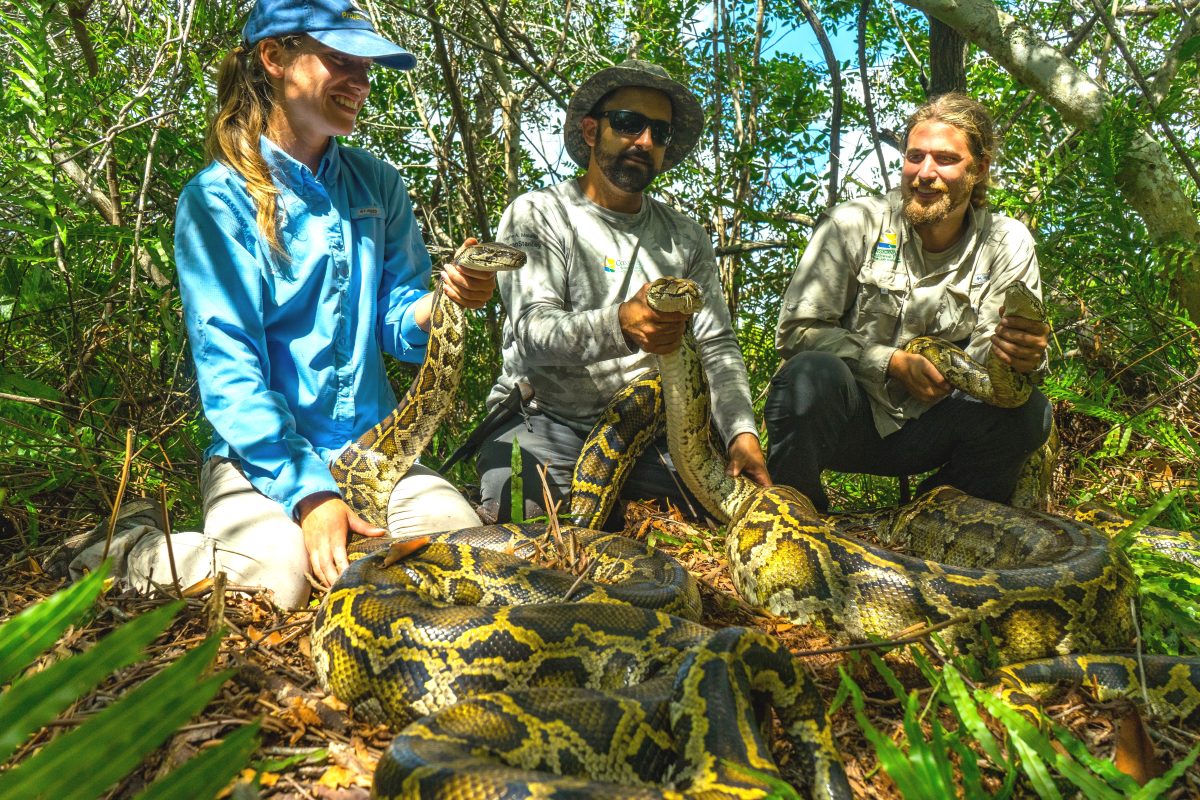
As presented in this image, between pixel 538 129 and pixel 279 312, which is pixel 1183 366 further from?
pixel 538 129

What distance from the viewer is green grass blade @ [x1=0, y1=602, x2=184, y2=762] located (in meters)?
1.25

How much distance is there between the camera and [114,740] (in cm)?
125

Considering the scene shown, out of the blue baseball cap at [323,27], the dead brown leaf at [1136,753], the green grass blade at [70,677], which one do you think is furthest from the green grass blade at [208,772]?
the blue baseball cap at [323,27]

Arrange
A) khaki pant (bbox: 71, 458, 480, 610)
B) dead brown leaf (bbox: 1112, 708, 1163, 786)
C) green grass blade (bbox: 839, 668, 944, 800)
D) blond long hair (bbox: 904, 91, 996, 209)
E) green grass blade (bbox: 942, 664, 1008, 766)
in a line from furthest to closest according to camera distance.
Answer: blond long hair (bbox: 904, 91, 996, 209) < khaki pant (bbox: 71, 458, 480, 610) < dead brown leaf (bbox: 1112, 708, 1163, 786) < green grass blade (bbox: 942, 664, 1008, 766) < green grass blade (bbox: 839, 668, 944, 800)

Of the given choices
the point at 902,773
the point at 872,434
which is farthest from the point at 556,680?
the point at 872,434

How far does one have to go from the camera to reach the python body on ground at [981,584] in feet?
11.0

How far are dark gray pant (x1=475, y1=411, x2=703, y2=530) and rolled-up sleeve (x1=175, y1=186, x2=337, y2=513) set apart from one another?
5.09 feet

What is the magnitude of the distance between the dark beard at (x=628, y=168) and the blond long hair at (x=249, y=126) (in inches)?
88.6

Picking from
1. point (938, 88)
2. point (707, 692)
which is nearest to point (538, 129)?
point (938, 88)

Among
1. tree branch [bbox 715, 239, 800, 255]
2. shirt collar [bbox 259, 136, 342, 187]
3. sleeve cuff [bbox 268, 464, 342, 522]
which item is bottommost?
sleeve cuff [bbox 268, 464, 342, 522]

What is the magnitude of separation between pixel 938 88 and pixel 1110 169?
216 centimetres

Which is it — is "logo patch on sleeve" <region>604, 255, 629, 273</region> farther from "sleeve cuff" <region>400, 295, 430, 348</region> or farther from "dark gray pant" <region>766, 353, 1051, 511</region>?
"sleeve cuff" <region>400, 295, 430, 348</region>

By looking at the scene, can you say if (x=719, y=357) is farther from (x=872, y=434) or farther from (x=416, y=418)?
(x=416, y=418)

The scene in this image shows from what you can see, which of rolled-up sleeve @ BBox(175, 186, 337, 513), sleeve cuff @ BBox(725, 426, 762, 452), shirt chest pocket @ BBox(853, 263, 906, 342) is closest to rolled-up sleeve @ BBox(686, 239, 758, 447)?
sleeve cuff @ BBox(725, 426, 762, 452)
